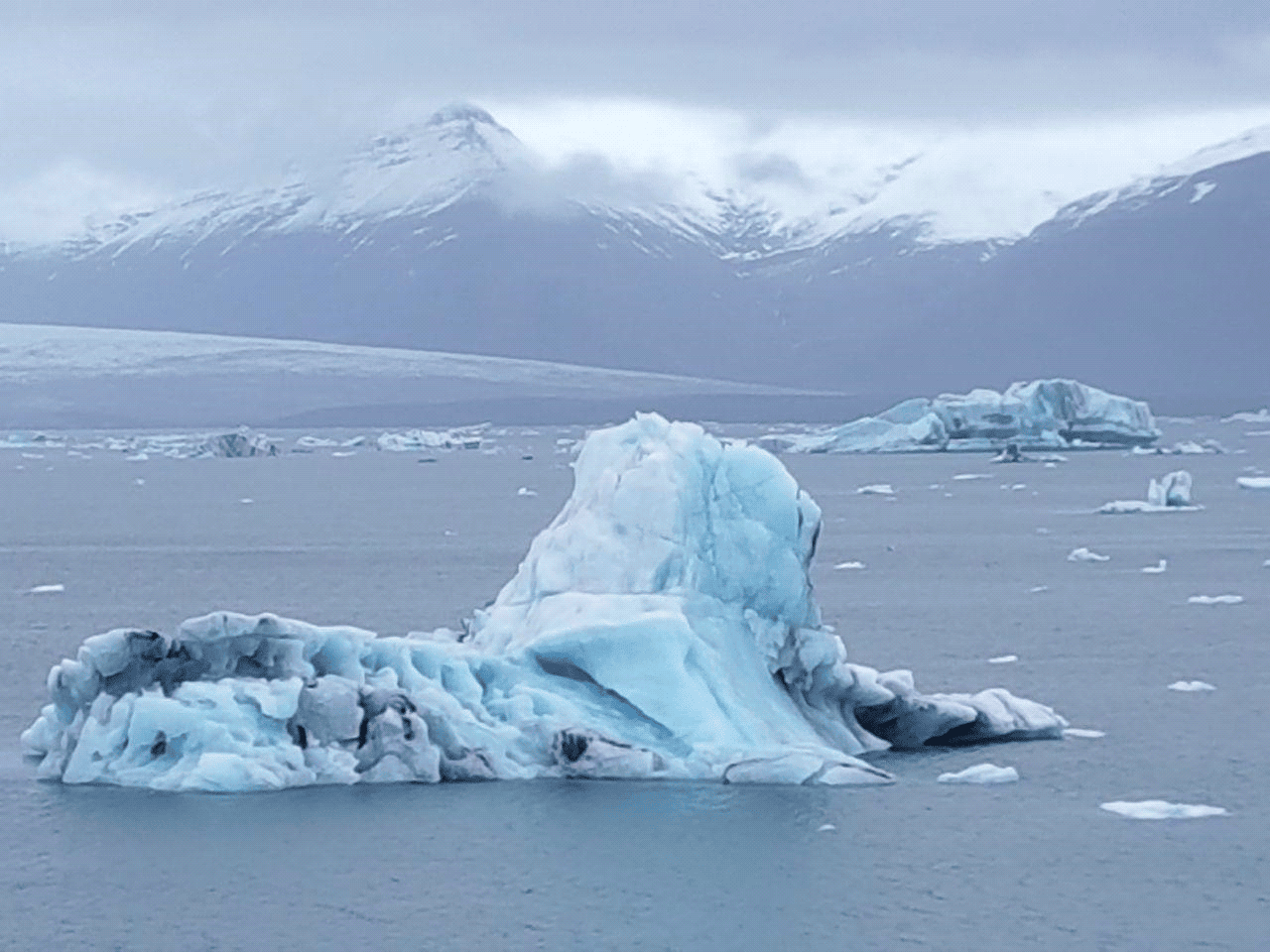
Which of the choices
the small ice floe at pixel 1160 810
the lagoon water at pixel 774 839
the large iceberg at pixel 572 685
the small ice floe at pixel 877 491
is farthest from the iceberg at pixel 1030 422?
the small ice floe at pixel 1160 810

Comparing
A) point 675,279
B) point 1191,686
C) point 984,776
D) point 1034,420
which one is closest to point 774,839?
point 984,776

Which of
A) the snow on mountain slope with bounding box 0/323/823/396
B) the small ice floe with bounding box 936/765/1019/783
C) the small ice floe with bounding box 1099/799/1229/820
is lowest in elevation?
the small ice floe with bounding box 1099/799/1229/820

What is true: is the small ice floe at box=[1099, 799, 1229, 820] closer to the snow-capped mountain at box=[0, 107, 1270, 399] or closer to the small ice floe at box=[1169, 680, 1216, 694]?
the small ice floe at box=[1169, 680, 1216, 694]

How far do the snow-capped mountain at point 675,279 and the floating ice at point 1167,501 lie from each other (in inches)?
3274

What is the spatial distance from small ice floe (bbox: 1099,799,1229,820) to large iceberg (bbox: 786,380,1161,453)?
110 feet

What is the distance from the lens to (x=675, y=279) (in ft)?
440

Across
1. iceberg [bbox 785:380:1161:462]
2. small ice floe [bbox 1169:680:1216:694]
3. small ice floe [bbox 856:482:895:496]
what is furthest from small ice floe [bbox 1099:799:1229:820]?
iceberg [bbox 785:380:1161:462]

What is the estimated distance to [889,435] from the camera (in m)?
47.3

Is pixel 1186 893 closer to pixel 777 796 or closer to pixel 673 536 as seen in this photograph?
pixel 777 796

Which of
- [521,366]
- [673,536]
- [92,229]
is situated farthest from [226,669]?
[92,229]

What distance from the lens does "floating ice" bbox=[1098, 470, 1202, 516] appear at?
2883 centimetres

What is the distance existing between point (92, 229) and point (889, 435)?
104117 mm

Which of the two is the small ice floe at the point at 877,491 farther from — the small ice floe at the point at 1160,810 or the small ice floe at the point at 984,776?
the small ice floe at the point at 1160,810

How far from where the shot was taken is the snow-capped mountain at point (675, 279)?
12056 cm
